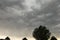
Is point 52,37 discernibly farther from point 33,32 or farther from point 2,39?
point 2,39

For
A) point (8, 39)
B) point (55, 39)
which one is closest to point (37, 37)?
point (55, 39)

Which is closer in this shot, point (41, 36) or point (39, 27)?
point (41, 36)

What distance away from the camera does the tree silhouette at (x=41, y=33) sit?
98.2 meters

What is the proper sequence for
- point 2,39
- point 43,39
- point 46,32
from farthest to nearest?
point 2,39
point 46,32
point 43,39

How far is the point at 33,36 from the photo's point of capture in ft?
340

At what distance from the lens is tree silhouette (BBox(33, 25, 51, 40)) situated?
9815 centimetres

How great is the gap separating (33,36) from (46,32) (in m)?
8.49

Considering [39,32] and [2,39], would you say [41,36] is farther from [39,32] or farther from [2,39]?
[2,39]

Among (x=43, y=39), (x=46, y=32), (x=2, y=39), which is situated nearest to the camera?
(x=43, y=39)

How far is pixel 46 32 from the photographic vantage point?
102875 mm

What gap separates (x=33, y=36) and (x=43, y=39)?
921 centimetres

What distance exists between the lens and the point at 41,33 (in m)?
100

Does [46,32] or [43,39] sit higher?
[46,32]

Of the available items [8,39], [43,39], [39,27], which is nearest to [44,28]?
[39,27]
